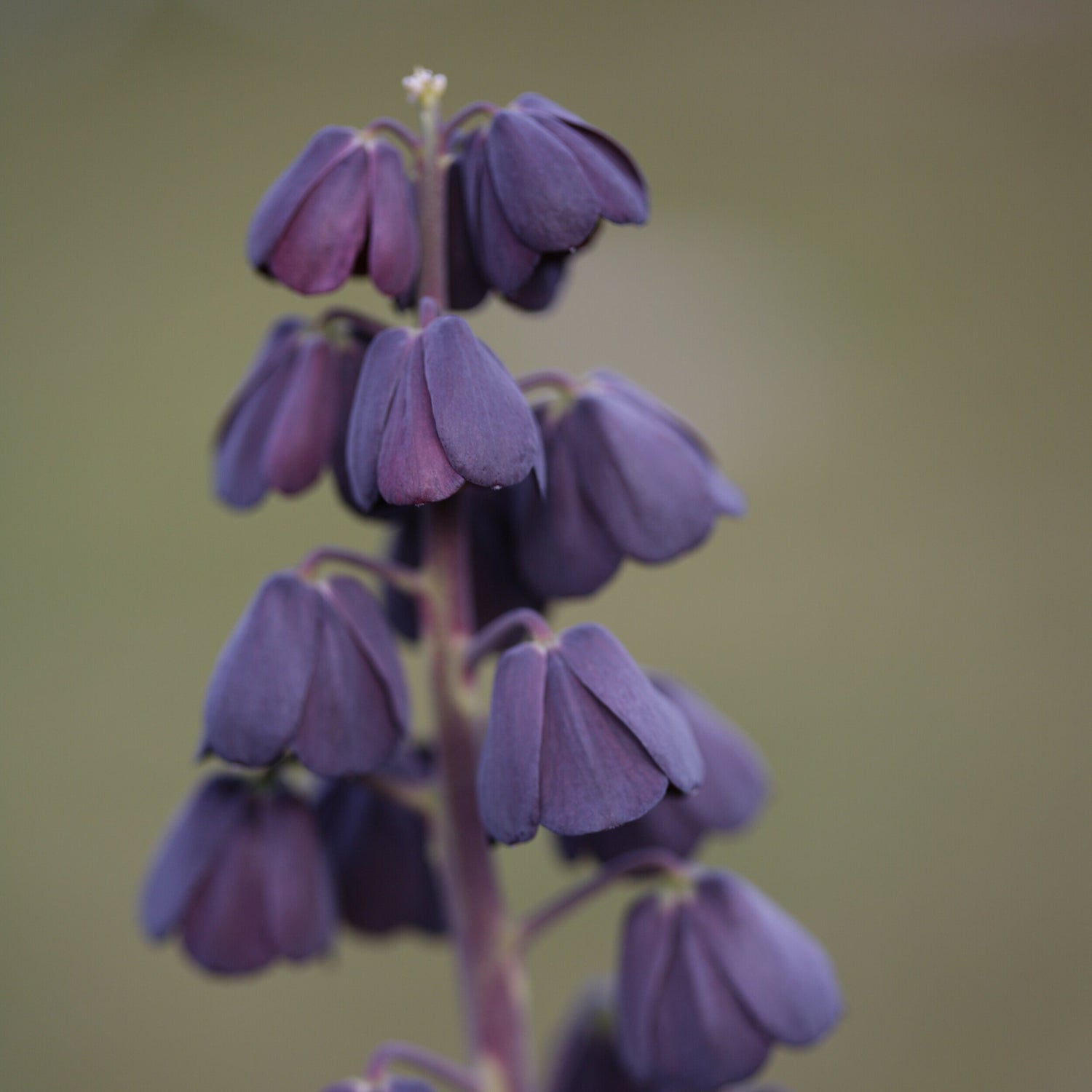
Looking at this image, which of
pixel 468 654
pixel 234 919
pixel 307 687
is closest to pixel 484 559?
pixel 468 654

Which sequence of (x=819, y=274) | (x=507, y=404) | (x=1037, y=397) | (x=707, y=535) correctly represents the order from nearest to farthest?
(x=507, y=404) < (x=707, y=535) < (x=1037, y=397) < (x=819, y=274)

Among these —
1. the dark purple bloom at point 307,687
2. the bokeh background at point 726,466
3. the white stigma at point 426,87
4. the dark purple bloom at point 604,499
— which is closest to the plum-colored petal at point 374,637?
the dark purple bloom at point 307,687

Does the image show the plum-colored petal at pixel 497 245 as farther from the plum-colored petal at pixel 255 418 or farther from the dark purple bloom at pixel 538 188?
the plum-colored petal at pixel 255 418

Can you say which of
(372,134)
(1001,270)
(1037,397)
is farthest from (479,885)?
(1001,270)

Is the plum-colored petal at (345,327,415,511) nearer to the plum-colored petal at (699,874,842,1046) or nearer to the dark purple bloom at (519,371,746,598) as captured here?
the dark purple bloom at (519,371,746,598)

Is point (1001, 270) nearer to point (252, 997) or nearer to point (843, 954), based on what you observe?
point (843, 954)

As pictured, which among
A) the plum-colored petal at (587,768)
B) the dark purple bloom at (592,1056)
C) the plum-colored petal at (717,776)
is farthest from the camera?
the dark purple bloom at (592,1056)

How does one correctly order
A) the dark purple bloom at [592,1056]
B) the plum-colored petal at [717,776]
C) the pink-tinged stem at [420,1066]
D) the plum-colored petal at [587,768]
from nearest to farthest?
the plum-colored petal at [587,768], the pink-tinged stem at [420,1066], the plum-colored petal at [717,776], the dark purple bloom at [592,1056]
